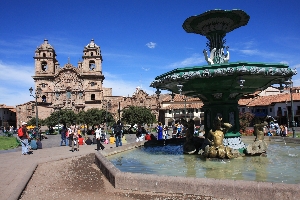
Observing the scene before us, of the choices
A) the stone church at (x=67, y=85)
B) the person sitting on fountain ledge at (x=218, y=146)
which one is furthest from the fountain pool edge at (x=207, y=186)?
the stone church at (x=67, y=85)

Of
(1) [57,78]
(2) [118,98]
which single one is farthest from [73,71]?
(2) [118,98]

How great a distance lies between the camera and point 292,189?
156 inches

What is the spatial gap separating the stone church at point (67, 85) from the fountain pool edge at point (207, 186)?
184ft

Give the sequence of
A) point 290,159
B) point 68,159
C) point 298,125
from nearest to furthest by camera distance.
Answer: point 290,159 → point 68,159 → point 298,125

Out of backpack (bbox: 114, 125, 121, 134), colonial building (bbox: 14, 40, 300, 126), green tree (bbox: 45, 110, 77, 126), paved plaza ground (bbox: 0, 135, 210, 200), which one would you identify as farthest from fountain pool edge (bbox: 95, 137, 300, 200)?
colonial building (bbox: 14, 40, 300, 126)

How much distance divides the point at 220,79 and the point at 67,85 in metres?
57.6

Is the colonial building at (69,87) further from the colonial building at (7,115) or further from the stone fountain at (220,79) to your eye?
the stone fountain at (220,79)

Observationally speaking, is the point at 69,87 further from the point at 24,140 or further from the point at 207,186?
the point at 207,186

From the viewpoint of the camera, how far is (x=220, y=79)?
7.80 metres

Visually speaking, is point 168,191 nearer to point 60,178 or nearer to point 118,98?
point 60,178

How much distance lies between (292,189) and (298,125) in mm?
44737

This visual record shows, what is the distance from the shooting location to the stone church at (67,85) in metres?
60.8

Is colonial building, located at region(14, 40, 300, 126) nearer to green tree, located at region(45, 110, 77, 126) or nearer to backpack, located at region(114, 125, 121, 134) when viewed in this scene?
green tree, located at region(45, 110, 77, 126)

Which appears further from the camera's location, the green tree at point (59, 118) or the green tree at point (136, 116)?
the green tree at point (59, 118)
